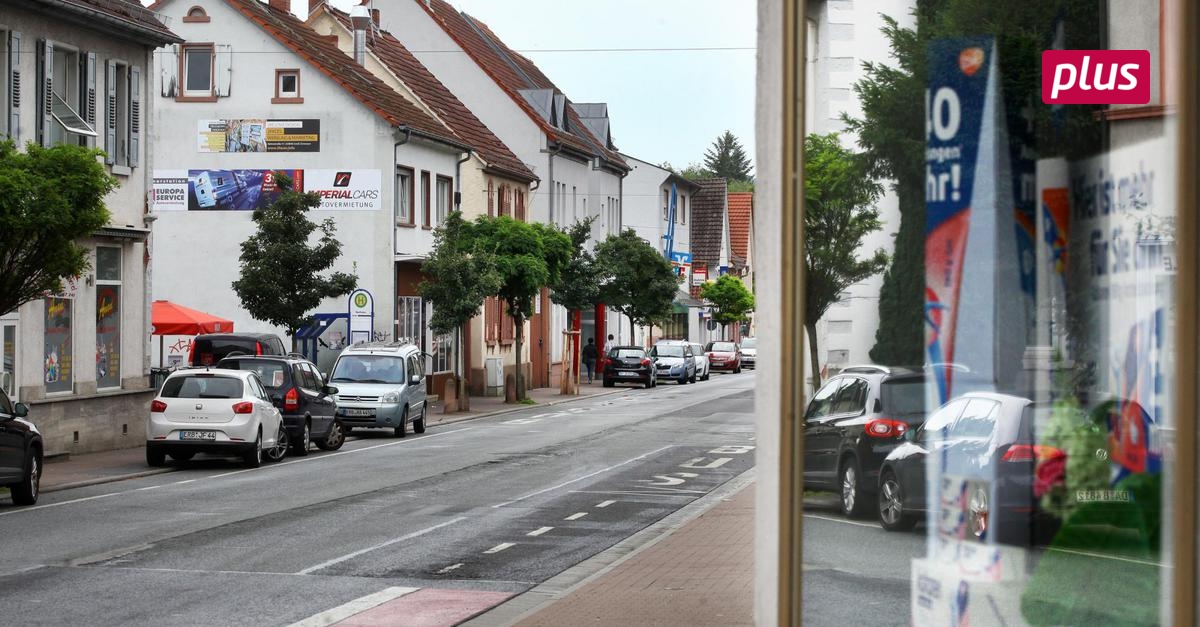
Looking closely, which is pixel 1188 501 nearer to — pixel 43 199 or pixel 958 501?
pixel 958 501

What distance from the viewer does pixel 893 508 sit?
538cm

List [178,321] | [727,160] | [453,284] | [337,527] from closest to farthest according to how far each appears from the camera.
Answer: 1. [337,527]
2. [178,321]
3. [453,284]
4. [727,160]

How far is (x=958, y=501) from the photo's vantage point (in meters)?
5.30

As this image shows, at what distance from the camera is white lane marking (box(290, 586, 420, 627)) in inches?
395

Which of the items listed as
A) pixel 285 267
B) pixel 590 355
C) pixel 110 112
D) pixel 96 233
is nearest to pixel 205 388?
pixel 96 233

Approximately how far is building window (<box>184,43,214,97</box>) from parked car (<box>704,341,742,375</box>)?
3939 cm

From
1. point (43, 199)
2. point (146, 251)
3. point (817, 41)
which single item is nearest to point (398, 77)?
point (146, 251)

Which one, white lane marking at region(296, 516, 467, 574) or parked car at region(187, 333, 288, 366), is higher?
parked car at region(187, 333, 288, 366)

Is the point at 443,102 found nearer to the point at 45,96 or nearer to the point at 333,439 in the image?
the point at 333,439

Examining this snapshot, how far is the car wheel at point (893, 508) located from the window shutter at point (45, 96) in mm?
23317

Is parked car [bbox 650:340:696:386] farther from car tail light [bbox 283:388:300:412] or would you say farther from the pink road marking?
the pink road marking

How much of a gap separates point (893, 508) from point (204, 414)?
762 inches

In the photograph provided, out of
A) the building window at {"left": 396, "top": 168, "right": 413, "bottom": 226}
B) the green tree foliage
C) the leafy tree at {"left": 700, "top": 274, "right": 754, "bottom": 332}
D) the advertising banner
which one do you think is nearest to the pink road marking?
the advertising banner

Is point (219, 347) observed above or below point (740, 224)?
below
